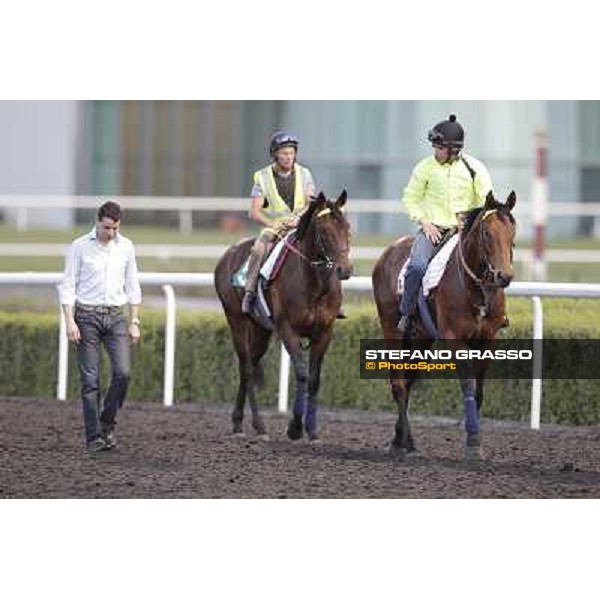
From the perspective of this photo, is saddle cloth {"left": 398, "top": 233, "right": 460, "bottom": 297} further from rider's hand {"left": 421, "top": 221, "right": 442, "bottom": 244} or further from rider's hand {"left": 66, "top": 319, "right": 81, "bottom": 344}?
rider's hand {"left": 66, "top": 319, "right": 81, "bottom": 344}

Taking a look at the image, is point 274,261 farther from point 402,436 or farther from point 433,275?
point 402,436

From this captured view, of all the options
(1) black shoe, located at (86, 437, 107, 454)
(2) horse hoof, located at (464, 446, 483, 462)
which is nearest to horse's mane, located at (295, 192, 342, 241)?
(2) horse hoof, located at (464, 446, 483, 462)

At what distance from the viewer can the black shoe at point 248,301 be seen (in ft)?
30.4

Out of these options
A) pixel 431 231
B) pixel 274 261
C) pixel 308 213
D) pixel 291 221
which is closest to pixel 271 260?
pixel 274 261

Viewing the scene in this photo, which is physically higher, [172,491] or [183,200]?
[183,200]

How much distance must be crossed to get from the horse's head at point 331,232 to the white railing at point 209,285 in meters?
1.15

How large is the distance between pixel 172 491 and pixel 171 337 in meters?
3.20

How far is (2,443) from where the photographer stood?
881 centimetres

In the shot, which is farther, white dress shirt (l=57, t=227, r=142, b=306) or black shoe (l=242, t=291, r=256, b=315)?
black shoe (l=242, t=291, r=256, b=315)

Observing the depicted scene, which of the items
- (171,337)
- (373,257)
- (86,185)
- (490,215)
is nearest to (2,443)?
(171,337)


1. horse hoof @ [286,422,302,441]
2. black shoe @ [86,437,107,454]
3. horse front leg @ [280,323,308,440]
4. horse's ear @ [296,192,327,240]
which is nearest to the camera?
black shoe @ [86,437,107,454]

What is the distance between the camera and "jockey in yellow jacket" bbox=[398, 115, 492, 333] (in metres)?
8.47

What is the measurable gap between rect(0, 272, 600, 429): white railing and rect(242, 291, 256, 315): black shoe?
0.71 metres

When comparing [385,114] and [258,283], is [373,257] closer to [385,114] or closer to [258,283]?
[385,114]
